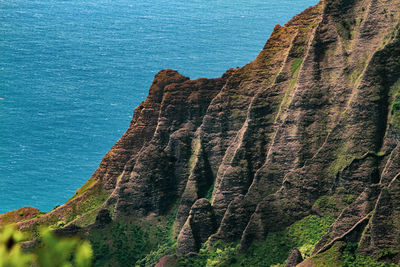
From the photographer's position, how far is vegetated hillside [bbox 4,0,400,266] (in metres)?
81.1

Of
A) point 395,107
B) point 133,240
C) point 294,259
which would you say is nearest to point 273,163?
point 395,107

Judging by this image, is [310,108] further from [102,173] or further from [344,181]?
[102,173]

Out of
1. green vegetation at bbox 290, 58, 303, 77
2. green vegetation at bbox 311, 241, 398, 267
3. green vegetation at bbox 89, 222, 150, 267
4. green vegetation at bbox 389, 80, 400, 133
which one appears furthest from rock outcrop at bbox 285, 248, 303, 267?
green vegetation at bbox 89, 222, 150, 267

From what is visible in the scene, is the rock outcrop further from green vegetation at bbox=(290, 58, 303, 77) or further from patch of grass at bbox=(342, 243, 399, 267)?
green vegetation at bbox=(290, 58, 303, 77)

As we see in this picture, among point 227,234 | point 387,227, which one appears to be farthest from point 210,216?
point 387,227

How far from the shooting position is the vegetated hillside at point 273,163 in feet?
266

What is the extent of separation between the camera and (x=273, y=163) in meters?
93.1

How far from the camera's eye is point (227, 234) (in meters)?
92.2

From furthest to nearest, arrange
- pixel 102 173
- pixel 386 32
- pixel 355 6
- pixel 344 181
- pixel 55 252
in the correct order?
pixel 102 173 < pixel 355 6 < pixel 386 32 < pixel 344 181 < pixel 55 252

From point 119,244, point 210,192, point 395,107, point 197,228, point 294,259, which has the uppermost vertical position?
point 395,107

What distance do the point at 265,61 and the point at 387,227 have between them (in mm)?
38288

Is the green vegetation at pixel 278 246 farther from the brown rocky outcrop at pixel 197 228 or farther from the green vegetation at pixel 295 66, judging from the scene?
the green vegetation at pixel 295 66

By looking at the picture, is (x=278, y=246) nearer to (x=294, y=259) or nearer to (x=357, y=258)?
(x=294, y=259)

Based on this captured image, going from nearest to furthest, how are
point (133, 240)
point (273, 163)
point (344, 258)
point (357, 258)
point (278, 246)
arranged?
point (357, 258), point (344, 258), point (278, 246), point (273, 163), point (133, 240)
